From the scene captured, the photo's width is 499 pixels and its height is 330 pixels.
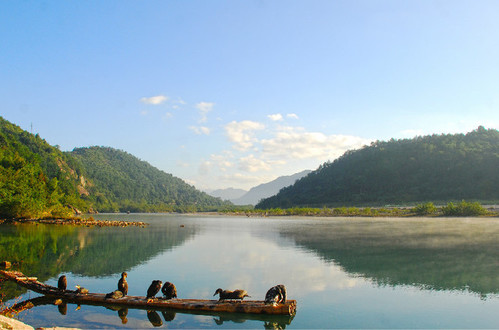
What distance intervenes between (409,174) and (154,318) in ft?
345

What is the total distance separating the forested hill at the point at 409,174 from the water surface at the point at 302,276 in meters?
65.5

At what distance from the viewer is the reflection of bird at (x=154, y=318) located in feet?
38.1

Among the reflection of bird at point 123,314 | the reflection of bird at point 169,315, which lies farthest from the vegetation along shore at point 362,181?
the reflection of bird at point 169,315

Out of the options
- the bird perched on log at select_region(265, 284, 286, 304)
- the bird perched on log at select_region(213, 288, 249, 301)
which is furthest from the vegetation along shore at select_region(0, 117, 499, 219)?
the bird perched on log at select_region(265, 284, 286, 304)

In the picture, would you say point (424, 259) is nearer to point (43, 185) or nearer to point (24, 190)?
point (24, 190)

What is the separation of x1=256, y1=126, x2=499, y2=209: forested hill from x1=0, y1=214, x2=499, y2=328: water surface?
65491mm

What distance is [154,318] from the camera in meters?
12.1

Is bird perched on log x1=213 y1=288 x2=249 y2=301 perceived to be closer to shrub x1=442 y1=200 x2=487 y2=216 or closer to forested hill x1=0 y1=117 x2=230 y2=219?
forested hill x1=0 y1=117 x2=230 y2=219

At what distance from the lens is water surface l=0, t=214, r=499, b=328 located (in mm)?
12016

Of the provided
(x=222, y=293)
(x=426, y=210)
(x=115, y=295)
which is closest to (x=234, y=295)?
(x=222, y=293)

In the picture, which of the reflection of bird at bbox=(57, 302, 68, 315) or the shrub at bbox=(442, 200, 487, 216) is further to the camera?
the shrub at bbox=(442, 200, 487, 216)

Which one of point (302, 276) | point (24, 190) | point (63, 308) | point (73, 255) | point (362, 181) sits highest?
point (362, 181)

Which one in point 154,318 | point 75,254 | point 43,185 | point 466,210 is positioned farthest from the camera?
point 466,210

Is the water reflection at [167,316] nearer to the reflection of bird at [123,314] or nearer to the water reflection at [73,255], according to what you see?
the reflection of bird at [123,314]
